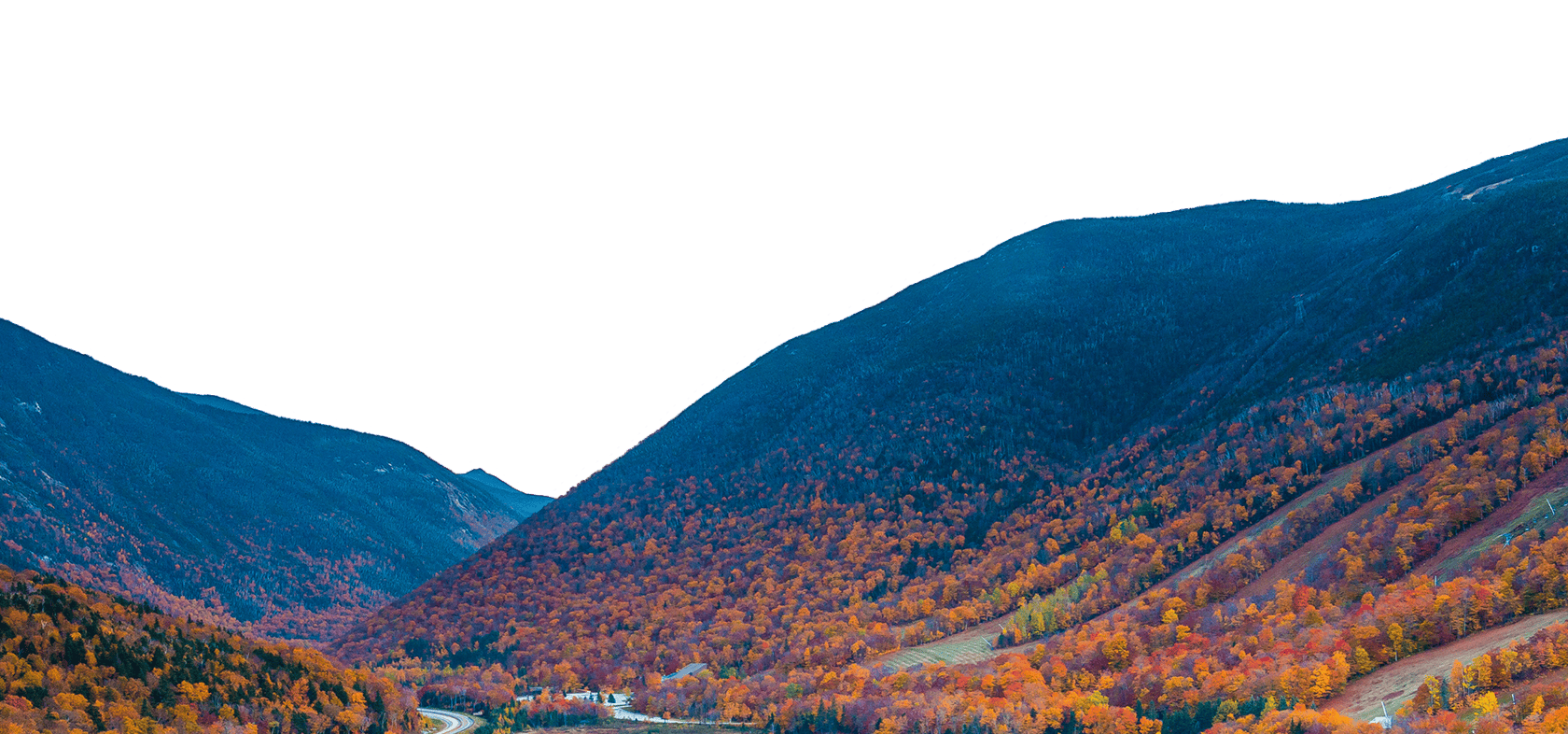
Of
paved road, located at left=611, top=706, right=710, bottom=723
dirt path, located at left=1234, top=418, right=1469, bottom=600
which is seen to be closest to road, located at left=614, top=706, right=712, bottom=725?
paved road, located at left=611, top=706, right=710, bottom=723

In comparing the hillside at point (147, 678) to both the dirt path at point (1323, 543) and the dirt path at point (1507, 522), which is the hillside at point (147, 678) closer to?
the dirt path at point (1323, 543)

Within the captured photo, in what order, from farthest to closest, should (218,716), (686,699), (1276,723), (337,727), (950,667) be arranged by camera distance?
1. (686,699)
2. (950,667)
3. (337,727)
4. (218,716)
5. (1276,723)

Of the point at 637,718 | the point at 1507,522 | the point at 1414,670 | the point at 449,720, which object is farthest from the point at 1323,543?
the point at 449,720

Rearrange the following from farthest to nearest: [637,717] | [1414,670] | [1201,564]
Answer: [637,717] < [1201,564] < [1414,670]

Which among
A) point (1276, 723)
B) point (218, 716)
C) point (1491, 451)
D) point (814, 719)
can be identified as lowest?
point (1276, 723)

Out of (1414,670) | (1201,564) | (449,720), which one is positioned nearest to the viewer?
(1414,670)

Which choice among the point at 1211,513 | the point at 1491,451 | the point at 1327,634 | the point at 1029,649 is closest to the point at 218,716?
the point at 1029,649

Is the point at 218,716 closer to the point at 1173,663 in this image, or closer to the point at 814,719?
the point at 814,719

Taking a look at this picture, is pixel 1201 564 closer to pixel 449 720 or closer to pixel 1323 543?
pixel 1323 543
